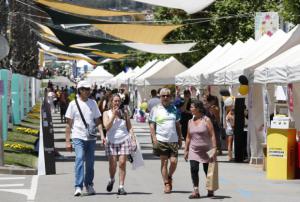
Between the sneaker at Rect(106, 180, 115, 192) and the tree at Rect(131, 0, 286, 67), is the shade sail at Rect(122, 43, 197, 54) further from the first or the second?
the sneaker at Rect(106, 180, 115, 192)

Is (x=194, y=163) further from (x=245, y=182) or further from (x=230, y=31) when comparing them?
(x=230, y=31)

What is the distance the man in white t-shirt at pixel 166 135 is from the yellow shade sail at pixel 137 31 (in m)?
13.6

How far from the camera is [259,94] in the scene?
2303 centimetres

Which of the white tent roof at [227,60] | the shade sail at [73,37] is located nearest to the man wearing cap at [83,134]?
the white tent roof at [227,60]

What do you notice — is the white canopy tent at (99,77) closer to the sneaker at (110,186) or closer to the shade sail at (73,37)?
the shade sail at (73,37)

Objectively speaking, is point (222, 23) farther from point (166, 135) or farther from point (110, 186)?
point (110, 186)

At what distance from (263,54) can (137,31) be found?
7652mm

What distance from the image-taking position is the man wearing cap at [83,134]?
1502 cm

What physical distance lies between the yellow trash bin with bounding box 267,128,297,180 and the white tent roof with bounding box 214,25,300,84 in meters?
3.46

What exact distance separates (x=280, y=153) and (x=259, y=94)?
4635mm

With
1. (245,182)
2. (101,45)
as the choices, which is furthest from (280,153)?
(101,45)

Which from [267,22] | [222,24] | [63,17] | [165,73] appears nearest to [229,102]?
[63,17]

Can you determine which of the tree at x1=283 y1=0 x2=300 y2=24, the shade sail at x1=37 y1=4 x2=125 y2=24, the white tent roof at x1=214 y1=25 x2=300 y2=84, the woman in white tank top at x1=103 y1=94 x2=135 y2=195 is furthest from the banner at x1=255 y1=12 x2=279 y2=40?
the woman in white tank top at x1=103 y1=94 x2=135 y2=195

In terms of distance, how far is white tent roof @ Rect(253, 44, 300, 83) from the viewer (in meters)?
18.0
